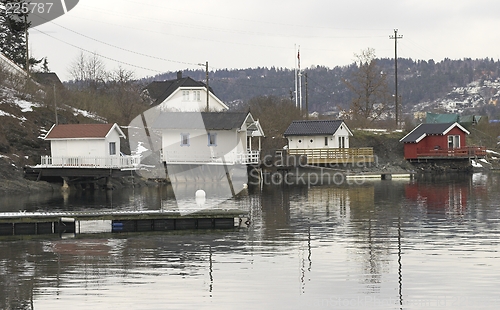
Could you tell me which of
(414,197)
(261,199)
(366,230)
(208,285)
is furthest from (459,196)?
(208,285)

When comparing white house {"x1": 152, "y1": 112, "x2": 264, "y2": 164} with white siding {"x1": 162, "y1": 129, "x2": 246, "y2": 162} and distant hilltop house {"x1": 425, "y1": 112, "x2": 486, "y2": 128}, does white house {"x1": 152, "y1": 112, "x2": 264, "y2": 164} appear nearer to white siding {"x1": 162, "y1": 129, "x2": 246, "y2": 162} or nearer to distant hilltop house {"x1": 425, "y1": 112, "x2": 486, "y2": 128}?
white siding {"x1": 162, "y1": 129, "x2": 246, "y2": 162}

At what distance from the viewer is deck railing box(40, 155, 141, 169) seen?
52.4m

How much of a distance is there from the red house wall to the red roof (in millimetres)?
35716

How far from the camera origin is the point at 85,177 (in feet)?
179

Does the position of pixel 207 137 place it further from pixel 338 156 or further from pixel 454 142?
pixel 454 142

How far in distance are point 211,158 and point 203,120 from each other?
370 cm

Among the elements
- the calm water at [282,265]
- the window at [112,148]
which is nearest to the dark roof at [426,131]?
the window at [112,148]

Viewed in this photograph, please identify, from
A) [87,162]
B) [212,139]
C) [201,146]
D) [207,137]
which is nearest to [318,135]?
[212,139]

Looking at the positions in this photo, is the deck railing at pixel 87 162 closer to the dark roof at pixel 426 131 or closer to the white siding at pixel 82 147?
the white siding at pixel 82 147

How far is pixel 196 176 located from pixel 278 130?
19348 millimetres

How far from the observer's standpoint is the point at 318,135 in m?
69.9

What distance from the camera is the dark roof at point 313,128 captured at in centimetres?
6962

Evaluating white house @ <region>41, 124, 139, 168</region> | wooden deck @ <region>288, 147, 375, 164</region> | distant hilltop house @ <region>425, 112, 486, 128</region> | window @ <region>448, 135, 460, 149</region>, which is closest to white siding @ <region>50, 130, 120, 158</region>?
white house @ <region>41, 124, 139, 168</region>

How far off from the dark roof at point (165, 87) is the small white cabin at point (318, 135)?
101 feet
